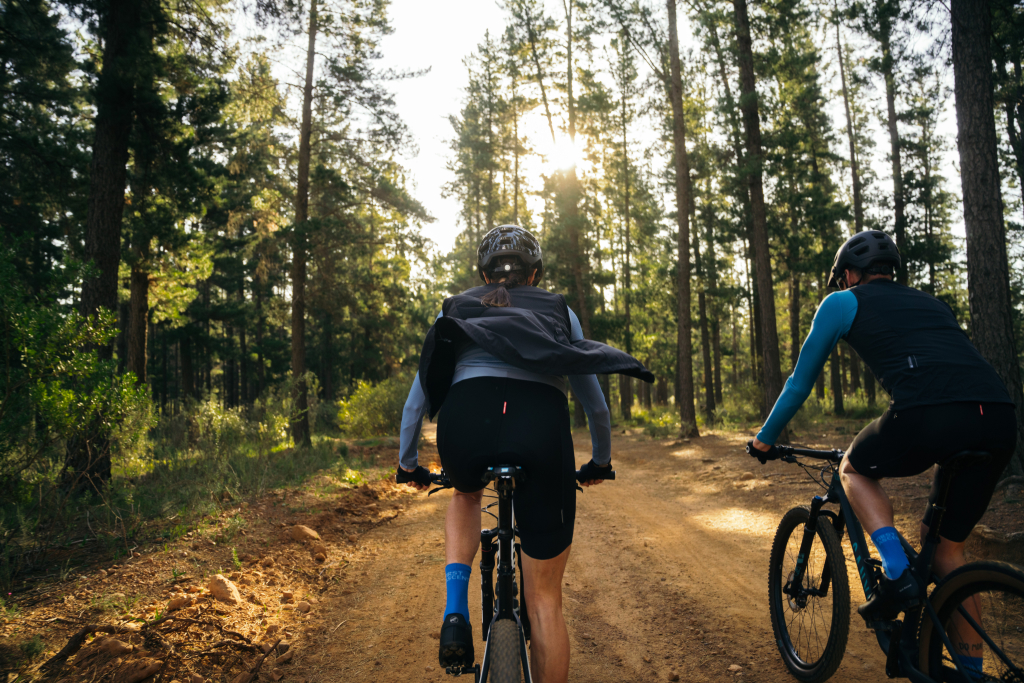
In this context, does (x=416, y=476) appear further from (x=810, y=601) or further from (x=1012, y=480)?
(x=1012, y=480)

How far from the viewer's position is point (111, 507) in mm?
5852

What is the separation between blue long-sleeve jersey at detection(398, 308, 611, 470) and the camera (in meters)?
2.19

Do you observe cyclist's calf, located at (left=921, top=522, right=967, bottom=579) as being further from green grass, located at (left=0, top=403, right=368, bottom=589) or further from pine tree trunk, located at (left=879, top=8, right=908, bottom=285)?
pine tree trunk, located at (left=879, top=8, right=908, bottom=285)

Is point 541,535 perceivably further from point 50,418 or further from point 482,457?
point 50,418

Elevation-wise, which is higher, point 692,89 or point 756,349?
point 692,89

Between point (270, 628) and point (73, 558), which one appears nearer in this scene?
point (270, 628)

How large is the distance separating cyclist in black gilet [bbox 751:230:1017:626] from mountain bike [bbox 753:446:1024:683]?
0.07 meters

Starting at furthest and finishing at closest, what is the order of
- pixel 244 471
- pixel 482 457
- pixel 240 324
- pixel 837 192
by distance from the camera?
1. pixel 240 324
2. pixel 837 192
3. pixel 244 471
4. pixel 482 457

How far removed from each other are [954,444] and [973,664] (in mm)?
849

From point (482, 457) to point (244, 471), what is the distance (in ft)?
25.8

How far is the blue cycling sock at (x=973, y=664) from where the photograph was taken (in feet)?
7.07

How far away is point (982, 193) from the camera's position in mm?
Result: 6812

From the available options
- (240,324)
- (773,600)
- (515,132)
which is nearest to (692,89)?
(515,132)

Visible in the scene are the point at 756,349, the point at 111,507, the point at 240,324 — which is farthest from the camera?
the point at 240,324
